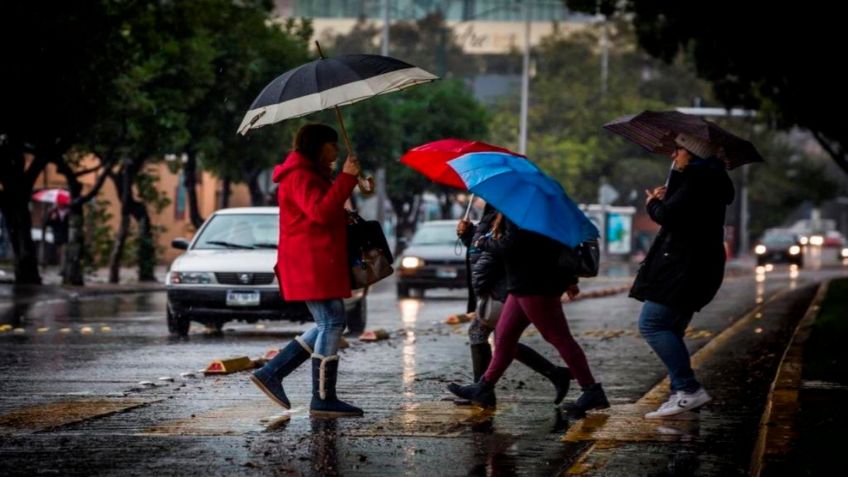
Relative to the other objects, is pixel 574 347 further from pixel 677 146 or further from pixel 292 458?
pixel 292 458

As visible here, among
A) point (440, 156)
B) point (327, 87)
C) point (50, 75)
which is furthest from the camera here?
point (50, 75)

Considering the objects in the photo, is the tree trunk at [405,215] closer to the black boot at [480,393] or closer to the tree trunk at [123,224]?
the tree trunk at [123,224]

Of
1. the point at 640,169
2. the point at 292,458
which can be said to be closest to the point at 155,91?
the point at 292,458

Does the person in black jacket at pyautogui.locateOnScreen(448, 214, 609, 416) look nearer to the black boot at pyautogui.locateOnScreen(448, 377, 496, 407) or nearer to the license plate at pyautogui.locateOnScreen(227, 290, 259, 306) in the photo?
A: the black boot at pyautogui.locateOnScreen(448, 377, 496, 407)

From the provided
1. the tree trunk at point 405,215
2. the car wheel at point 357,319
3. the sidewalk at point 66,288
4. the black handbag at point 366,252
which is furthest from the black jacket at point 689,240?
the tree trunk at point 405,215

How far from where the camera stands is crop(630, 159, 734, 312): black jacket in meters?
10.5

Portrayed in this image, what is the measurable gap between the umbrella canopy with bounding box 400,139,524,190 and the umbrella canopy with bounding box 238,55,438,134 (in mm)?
497

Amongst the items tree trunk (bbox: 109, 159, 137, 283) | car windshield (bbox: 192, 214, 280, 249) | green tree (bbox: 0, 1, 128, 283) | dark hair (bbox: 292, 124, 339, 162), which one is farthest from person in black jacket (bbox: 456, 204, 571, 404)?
tree trunk (bbox: 109, 159, 137, 283)

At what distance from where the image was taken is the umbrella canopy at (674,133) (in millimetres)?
10711

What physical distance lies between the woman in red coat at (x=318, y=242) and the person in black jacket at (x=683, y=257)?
1805 millimetres

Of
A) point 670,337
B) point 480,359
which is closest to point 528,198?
point 670,337

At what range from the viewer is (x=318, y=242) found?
1052cm

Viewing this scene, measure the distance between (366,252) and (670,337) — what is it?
191 cm

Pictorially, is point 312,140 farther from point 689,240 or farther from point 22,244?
point 22,244
